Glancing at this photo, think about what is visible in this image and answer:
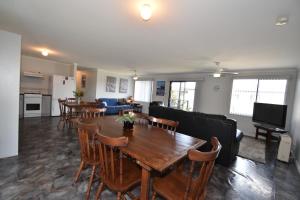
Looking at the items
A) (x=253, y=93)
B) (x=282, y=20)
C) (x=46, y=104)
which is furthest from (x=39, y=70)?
(x=253, y=93)

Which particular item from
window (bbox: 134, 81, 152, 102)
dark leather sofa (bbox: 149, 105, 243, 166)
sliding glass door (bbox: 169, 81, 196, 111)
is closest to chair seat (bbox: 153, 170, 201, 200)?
dark leather sofa (bbox: 149, 105, 243, 166)

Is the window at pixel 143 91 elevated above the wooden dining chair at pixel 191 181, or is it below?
above

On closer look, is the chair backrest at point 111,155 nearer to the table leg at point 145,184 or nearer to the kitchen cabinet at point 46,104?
the table leg at point 145,184

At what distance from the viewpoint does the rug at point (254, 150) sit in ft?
11.1

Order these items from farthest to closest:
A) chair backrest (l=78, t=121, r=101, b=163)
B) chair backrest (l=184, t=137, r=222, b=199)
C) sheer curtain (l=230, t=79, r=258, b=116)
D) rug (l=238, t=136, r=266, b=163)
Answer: sheer curtain (l=230, t=79, r=258, b=116) < rug (l=238, t=136, r=266, b=163) < chair backrest (l=78, t=121, r=101, b=163) < chair backrest (l=184, t=137, r=222, b=199)

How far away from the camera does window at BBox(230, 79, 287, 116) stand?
4905 mm

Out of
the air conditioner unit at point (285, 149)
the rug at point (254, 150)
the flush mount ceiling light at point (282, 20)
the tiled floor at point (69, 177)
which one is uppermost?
the flush mount ceiling light at point (282, 20)

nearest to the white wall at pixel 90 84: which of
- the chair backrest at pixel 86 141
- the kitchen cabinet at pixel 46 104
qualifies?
the kitchen cabinet at pixel 46 104

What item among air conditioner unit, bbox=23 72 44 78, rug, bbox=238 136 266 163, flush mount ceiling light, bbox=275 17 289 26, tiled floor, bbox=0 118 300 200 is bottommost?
tiled floor, bbox=0 118 300 200

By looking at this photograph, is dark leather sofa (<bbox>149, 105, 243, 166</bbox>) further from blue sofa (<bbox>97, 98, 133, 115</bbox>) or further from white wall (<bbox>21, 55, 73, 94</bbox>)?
white wall (<bbox>21, 55, 73, 94</bbox>)

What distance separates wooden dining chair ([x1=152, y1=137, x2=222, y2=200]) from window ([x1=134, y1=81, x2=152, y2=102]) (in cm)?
752

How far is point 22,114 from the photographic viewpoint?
5348 mm

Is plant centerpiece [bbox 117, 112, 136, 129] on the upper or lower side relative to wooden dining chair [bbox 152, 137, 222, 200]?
upper

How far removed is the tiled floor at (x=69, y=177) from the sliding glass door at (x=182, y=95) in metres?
4.12
